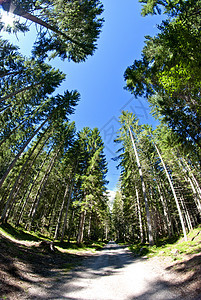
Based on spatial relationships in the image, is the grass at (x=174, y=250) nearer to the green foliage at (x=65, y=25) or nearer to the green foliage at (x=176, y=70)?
the green foliage at (x=176, y=70)

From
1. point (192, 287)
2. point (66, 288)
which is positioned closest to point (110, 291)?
point (66, 288)

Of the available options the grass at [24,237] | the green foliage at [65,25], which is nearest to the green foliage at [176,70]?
the green foliage at [65,25]

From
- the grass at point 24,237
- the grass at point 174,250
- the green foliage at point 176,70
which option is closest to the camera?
the green foliage at point 176,70

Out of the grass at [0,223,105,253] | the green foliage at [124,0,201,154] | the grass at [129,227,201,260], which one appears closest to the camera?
the green foliage at [124,0,201,154]

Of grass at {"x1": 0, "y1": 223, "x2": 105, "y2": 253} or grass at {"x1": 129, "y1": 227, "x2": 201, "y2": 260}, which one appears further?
grass at {"x1": 0, "y1": 223, "x2": 105, "y2": 253}

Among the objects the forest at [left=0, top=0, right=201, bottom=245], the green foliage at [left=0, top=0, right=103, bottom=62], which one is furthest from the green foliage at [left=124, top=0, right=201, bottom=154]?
the green foliage at [left=0, top=0, right=103, bottom=62]

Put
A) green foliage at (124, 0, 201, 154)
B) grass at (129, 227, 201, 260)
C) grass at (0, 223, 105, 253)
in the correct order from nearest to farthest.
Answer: green foliage at (124, 0, 201, 154) < grass at (129, 227, 201, 260) < grass at (0, 223, 105, 253)

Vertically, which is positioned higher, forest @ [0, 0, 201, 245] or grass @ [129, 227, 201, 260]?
forest @ [0, 0, 201, 245]

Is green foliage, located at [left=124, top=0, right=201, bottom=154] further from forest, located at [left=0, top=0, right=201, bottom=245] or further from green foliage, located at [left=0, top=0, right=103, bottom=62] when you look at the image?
green foliage, located at [left=0, top=0, right=103, bottom=62]

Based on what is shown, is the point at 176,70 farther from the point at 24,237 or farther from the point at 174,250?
the point at 24,237

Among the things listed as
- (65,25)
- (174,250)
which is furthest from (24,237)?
(65,25)

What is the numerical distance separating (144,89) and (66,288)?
41.4 feet

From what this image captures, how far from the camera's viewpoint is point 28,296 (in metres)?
3.44

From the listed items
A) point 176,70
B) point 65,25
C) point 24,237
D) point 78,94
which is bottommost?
point 24,237
